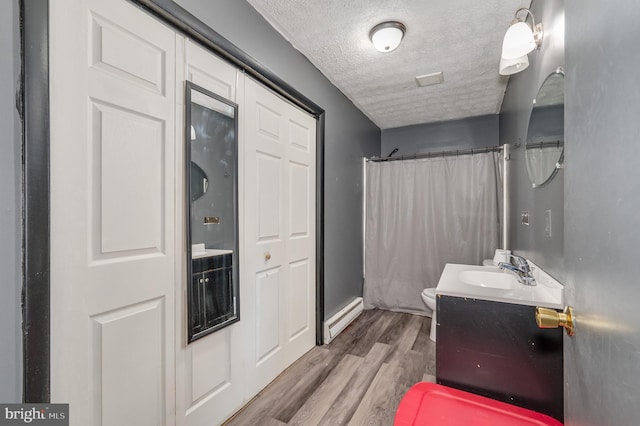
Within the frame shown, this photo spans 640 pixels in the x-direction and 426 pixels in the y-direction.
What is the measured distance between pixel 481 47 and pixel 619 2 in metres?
1.96

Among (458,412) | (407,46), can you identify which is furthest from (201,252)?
(407,46)

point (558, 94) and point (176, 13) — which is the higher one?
point (176, 13)

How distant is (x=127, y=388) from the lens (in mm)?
1079

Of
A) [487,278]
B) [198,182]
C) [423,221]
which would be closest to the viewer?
[198,182]

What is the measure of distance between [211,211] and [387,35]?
61.7 inches

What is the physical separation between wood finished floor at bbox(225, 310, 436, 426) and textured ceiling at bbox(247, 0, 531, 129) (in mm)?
2358

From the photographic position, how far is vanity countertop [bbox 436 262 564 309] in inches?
47.0

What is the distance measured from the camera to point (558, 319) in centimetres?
65

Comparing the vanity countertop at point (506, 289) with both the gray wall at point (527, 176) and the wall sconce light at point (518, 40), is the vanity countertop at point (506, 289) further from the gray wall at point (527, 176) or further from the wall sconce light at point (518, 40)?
the wall sconce light at point (518, 40)

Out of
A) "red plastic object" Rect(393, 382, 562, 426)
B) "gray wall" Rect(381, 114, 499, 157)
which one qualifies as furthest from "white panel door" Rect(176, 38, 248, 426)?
"gray wall" Rect(381, 114, 499, 157)

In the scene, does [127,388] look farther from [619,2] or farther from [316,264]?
[619,2]

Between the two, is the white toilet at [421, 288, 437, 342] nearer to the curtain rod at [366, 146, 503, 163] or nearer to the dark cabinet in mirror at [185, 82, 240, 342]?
the curtain rod at [366, 146, 503, 163]

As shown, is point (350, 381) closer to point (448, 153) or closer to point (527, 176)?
point (527, 176)

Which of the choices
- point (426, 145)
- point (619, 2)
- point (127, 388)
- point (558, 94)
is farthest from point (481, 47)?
point (127, 388)
